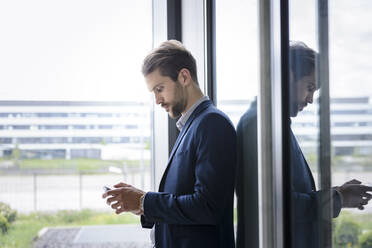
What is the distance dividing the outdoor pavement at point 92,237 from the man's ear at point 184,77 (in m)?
1.04

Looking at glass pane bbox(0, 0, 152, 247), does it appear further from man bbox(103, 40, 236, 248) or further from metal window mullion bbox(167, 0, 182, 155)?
man bbox(103, 40, 236, 248)

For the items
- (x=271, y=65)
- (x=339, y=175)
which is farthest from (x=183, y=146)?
(x=339, y=175)

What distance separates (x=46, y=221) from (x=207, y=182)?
125cm

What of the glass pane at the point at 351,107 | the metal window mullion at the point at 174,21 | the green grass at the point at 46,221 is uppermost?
the metal window mullion at the point at 174,21

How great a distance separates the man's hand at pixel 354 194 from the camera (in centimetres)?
47

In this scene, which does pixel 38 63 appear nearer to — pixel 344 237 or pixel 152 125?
pixel 152 125

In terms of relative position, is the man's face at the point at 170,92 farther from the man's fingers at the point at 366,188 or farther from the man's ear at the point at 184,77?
the man's fingers at the point at 366,188

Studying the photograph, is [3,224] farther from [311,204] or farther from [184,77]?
[311,204]

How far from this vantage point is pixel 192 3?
5.94 feet

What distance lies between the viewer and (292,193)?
A: 780 mm

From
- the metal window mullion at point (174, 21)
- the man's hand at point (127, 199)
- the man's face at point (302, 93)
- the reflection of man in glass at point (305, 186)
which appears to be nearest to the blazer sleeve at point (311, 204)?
the reflection of man in glass at point (305, 186)

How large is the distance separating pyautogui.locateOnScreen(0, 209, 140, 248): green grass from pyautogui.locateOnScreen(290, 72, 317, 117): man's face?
145cm

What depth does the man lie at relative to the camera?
1035mm

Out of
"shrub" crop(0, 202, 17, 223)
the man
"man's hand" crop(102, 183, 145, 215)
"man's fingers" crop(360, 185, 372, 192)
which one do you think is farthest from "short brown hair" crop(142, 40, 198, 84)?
"shrub" crop(0, 202, 17, 223)
